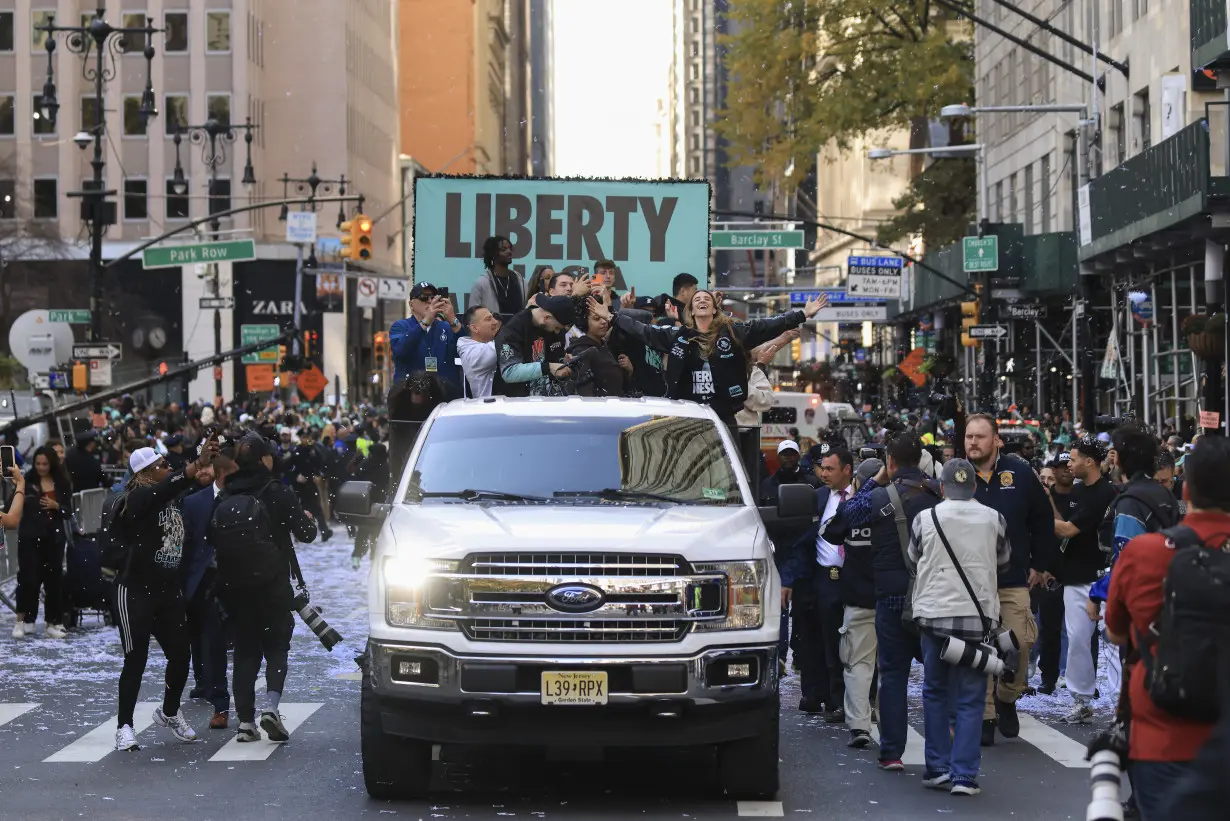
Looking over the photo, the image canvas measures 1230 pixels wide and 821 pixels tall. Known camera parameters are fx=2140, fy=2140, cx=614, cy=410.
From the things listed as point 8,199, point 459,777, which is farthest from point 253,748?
point 8,199

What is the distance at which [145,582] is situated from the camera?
42.3 ft

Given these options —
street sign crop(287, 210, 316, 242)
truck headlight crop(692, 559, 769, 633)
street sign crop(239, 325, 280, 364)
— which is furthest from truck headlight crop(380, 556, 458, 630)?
street sign crop(287, 210, 316, 242)

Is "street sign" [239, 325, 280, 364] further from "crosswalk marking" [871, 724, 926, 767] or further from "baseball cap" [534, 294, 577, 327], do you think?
"crosswalk marking" [871, 724, 926, 767]

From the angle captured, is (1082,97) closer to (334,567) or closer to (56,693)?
(334,567)

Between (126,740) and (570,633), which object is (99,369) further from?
(570,633)

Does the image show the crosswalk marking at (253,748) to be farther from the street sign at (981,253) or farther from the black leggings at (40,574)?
the street sign at (981,253)

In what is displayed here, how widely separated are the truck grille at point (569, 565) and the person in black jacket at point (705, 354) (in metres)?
3.96

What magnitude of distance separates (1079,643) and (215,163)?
180 feet

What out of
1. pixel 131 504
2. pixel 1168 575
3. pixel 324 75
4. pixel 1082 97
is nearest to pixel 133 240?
pixel 324 75

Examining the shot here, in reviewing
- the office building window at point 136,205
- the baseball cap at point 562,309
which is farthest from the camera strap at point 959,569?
the office building window at point 136,205

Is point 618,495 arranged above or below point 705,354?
below

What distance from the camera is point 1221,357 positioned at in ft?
95.2

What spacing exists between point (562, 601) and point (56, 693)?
6.98 metres

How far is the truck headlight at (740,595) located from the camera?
34.1 ft
